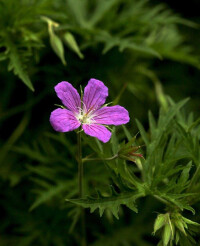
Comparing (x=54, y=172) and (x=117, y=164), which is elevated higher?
(x=117, y=164)

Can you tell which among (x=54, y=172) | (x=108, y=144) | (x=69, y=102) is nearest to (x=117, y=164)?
(x=108, y=144)

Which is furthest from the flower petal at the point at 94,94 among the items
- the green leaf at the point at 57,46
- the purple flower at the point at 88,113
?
the green leaf at the point at 57,46

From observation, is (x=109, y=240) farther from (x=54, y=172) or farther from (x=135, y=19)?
(x=135, y=19)

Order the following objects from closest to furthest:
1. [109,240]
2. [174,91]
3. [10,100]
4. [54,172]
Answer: [54,172] → [109,240] → [10,100] → [174,91]

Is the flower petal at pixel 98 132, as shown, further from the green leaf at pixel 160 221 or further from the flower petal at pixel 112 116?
the green leaf at pixel 160 221

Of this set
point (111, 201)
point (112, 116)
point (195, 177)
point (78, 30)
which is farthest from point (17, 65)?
point (195, 177)

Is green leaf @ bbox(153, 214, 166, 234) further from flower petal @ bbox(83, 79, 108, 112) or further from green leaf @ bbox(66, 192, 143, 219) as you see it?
flower petal @ bbox(83, 79, 108, 112)

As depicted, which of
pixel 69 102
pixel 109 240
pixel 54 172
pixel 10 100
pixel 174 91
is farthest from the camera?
pixel 174 91
